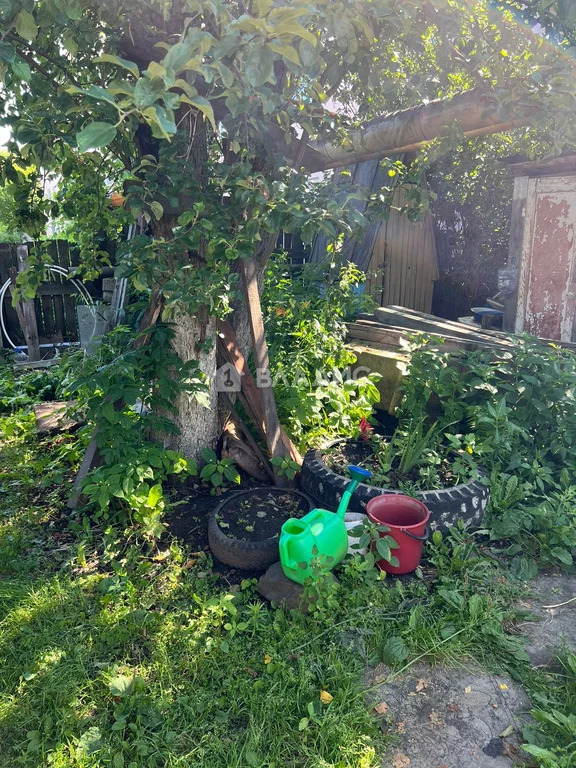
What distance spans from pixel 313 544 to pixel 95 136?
1838mm

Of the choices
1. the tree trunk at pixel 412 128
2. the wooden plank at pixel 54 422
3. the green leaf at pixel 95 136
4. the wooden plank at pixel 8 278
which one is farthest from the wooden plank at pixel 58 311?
the green leaf at pixel 95 136

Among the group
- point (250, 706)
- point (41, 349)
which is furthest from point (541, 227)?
point (41, 349)

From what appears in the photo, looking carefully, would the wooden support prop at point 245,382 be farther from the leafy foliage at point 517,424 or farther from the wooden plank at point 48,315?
the wooden plank at point 48,315

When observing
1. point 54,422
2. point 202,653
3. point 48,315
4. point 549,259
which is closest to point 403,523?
point 202,653

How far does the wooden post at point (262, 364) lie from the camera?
3344 mm

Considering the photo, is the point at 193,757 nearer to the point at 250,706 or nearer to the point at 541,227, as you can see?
the point at 250,706

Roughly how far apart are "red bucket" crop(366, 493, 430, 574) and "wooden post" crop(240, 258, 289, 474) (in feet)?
2.44

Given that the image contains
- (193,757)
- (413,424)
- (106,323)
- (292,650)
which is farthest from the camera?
(106,323)

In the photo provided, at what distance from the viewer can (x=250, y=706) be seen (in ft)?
6.63

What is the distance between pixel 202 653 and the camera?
2.23 m

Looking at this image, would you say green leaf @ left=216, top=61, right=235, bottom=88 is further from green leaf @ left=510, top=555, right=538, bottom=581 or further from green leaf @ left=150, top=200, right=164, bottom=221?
green leaf @ left=510, top=555, right=538, bottom=581

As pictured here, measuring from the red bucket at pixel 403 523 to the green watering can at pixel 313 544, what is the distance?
0.21 meters

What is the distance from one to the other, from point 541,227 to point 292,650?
525cm

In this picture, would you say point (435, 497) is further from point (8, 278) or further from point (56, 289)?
point (8, 278)
